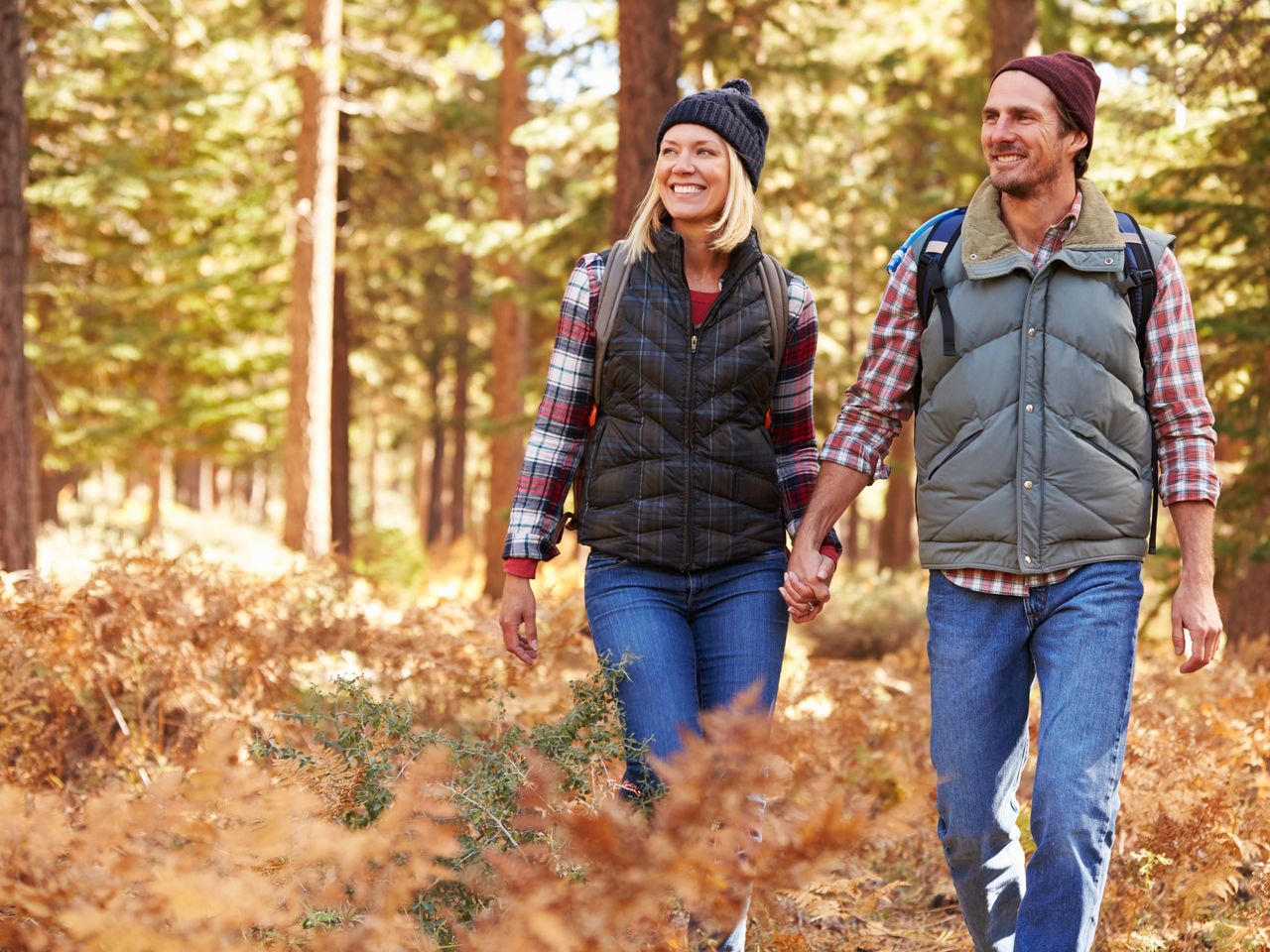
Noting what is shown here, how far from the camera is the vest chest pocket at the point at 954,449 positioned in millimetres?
3688

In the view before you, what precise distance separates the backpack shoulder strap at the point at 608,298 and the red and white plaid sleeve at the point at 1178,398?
5.27 feet

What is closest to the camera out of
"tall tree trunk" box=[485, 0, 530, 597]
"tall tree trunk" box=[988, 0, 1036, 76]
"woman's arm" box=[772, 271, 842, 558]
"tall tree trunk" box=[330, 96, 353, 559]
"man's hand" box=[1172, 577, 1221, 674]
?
"man's hand" box=[1172, 577, 1221, 674]

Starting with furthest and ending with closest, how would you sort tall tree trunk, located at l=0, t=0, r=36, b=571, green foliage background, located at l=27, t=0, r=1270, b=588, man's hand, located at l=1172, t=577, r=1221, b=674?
green foliage background, located at l=27, t=0, r=1270, b=588 → tall tree trunk, located at l=0, t=0, r=36, b=571 → man's hand, located at l=1172, t=577, r=1221, b=674

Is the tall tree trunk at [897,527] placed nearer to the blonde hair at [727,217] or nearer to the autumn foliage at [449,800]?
the autumn foliage at [449,800]

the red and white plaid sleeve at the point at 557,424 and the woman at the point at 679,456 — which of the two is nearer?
the woman at the point at 679,456

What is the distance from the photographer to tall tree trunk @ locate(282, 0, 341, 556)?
15242mm

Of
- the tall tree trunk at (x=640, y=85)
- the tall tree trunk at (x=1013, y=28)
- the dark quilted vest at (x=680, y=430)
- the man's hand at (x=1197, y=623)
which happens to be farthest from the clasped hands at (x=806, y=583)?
the tall tree trunk at (x=1013, y=28)

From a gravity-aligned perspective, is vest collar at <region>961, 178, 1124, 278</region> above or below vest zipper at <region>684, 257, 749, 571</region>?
above

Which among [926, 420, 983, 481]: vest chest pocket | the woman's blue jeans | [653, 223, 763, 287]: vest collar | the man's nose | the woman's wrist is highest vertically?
the man's nose

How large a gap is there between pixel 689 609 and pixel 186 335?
17.9 m

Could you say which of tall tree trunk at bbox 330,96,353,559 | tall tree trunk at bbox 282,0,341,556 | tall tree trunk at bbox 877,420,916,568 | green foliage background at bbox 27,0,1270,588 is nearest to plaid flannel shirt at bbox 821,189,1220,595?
green foliage background at bbox 27,0,1270,588

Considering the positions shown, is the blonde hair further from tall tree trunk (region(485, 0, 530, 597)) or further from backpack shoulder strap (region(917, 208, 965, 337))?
tall tree trunk (region(485, 0, 530, 597))

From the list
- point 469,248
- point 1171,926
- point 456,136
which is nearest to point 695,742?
point 1171,926

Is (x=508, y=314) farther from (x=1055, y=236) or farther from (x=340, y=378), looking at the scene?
(x=1055, y=236)
